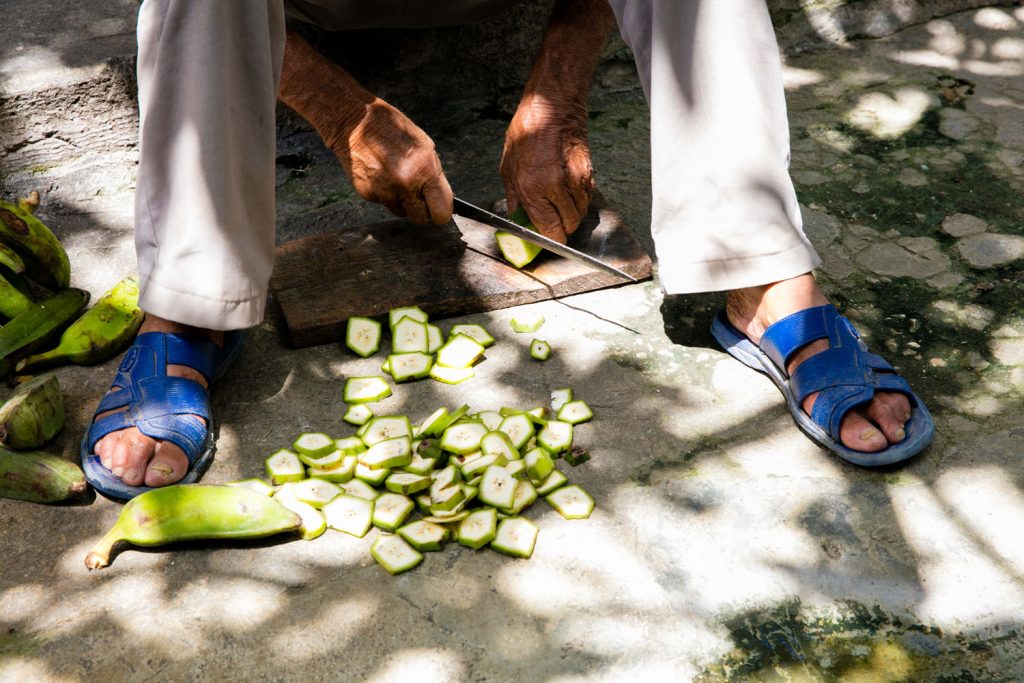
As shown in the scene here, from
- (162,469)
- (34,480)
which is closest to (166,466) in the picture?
(162,469)

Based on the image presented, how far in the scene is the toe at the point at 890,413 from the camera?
2221 millimetres

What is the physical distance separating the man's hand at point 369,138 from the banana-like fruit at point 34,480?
1098 millimetres

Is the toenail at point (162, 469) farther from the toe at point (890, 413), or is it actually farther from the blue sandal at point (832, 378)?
the toe at point (890, 413)

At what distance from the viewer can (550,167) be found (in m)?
2.83

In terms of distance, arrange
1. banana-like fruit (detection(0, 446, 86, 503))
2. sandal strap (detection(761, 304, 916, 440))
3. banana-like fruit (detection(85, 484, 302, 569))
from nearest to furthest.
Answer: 1. banana-like fruit (detection(85, 484, 302, 569))
2. banana-like fruit (detection(0, 446, 86, 503))
3. sandal strap (detection(761, 304, 916, 440))

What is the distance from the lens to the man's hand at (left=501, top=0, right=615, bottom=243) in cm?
284

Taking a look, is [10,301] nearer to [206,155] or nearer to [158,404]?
[158,404]

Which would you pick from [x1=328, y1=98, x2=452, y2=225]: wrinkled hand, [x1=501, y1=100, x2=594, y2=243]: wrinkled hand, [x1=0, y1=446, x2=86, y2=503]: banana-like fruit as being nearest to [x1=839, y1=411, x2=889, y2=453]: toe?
[x1=501, y1=100, x2=594, y2=243]: wrinkled hand

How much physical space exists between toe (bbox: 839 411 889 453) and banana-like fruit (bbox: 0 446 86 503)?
1.70 m

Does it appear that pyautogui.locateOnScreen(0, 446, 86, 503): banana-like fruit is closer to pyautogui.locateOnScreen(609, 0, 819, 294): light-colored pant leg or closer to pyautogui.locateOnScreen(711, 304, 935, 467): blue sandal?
pyautogui.locateOnScreen(609, 0, 819, 294): light-colored pant leg

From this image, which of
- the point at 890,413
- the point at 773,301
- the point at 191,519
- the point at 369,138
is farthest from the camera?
the point at 369,138

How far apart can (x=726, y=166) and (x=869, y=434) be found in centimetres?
70

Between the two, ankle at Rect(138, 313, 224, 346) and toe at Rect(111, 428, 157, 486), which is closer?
toe at Rect(111, 428, 157, 486)

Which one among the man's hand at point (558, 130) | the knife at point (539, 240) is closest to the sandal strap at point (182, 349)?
the knife at point (539, 240)
